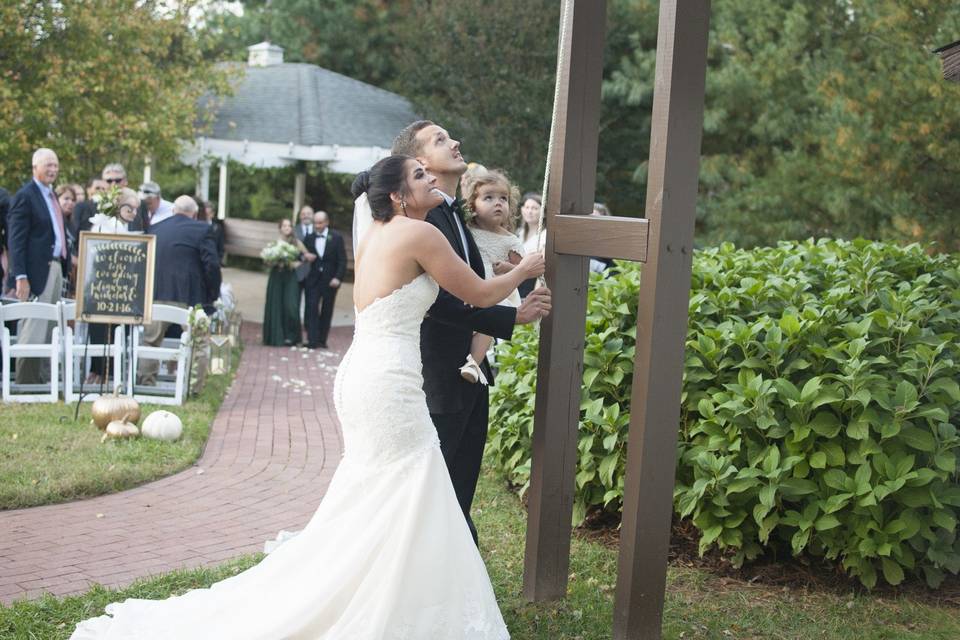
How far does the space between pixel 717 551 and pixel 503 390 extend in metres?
2.12

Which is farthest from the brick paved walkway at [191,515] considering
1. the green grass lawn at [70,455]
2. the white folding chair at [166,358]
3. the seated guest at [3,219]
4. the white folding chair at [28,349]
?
the seated guest at [3,219]

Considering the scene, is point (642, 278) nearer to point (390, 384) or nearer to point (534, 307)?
point (534, 307)

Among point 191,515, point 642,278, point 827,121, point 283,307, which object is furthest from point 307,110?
point 642,278

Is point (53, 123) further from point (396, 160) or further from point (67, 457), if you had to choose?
point (396, 160)

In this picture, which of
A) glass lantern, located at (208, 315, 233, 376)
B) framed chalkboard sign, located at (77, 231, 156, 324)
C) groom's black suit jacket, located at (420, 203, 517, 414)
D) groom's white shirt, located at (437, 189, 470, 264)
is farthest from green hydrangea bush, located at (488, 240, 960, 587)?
glass lantern, located at (208, 315, 233, 376)

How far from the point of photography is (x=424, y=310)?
4.64 metres

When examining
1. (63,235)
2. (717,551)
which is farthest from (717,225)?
(717,551)

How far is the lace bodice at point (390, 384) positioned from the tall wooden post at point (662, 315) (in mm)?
911

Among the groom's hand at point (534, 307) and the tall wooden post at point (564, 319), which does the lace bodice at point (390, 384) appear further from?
the tall wooden post at point (564, 319)

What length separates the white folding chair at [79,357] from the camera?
9.98 meters

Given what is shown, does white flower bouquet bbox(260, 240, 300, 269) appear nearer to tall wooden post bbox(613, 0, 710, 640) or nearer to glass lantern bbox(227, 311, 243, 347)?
glass lantern bbox(227, 311, 243, 347)

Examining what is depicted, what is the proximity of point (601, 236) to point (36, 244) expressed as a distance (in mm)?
7955

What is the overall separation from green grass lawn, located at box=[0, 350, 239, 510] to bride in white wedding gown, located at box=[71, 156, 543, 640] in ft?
8.74

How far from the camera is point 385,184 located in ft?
15.1
